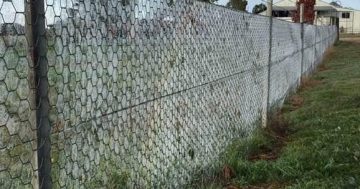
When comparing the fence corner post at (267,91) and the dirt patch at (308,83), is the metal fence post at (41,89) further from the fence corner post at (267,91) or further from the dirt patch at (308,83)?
the dirt patch at (308,83)

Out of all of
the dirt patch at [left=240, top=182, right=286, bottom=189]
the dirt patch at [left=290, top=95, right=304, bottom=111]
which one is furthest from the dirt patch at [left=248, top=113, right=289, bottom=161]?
the dirt patch at [left=290, top=95, right=304, bottom=111]

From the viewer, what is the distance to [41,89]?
93.1 inches

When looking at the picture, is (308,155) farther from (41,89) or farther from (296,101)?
(296,101)

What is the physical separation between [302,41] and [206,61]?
31.3 ft

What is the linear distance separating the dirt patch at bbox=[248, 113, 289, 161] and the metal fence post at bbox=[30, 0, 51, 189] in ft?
13.9

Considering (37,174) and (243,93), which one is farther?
(243,93)

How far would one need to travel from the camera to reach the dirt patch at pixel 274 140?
21.7 ft

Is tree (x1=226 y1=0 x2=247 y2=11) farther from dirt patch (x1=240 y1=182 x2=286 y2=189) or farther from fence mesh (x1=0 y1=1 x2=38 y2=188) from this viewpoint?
fence mesh (x1=0 y1=1 x2=38 y2=188)

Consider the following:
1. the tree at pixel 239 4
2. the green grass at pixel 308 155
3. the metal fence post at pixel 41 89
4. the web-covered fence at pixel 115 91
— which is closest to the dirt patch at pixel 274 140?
the green grass at pixel 308 155

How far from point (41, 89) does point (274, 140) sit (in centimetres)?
542

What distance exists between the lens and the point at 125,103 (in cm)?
338

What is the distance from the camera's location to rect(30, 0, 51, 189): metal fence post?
230 cm

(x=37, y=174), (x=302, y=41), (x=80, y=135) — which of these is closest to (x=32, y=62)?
A: (x=37, y=174)

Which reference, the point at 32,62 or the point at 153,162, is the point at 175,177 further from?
the point at 32,62
